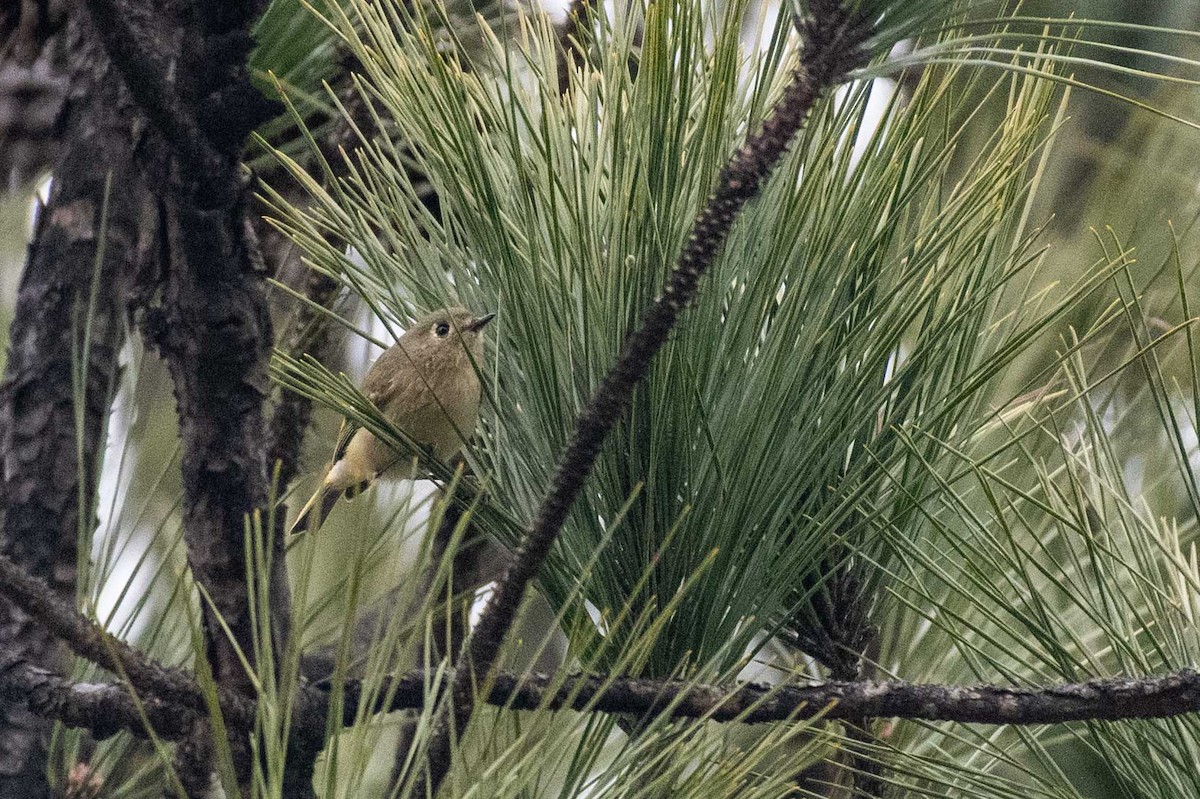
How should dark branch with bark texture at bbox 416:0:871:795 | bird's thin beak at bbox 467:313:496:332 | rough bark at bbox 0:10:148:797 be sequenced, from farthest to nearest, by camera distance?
rough bark at bbox 0:10:148:797
bird's thin beak at bbox 467:313:496:332
dark branch with bark texture at bbox 416:0:871:795

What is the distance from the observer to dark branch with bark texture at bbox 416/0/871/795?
2.88ft

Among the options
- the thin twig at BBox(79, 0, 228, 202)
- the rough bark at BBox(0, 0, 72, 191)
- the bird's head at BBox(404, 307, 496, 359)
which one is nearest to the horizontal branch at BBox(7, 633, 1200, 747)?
the bird's head at BBox(404, 307, 496, 359)

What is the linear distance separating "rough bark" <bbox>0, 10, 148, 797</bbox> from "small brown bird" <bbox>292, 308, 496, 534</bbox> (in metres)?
0.31

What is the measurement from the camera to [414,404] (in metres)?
2.11

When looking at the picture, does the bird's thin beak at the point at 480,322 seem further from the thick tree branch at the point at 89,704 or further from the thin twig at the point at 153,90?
the thick tree branch at the point at 89,704

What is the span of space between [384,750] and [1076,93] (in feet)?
5.42

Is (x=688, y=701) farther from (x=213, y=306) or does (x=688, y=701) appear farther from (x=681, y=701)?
(x=213, y=306)

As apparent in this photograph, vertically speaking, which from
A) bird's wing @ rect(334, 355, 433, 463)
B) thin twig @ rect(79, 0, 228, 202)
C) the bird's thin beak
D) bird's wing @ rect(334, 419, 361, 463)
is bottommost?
bird's wing @ rect(334, 419, 361, 463)

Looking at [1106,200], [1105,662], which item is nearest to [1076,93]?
[1106,200]

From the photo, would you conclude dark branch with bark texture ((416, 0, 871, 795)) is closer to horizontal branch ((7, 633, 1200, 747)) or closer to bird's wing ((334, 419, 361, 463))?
horizontal branch ((7, 633, 1200, 747))

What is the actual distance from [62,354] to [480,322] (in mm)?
572

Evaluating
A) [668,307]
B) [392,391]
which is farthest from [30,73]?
[668,307]

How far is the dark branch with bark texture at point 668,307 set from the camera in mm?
879

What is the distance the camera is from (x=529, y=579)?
3.18 ft
